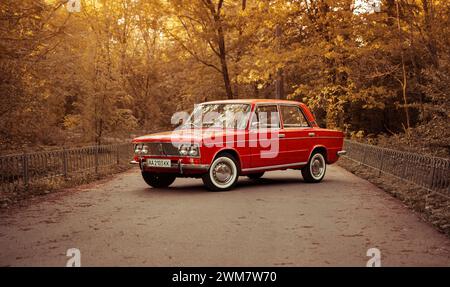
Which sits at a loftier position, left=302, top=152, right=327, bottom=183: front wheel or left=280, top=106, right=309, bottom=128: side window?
left=280, top=106, right=309, bottom=128: side window

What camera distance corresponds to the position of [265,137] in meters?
11.5

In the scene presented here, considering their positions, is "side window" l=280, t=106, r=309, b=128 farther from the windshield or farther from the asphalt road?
the asphalt road

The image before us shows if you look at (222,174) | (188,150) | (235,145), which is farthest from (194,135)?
(222,174)

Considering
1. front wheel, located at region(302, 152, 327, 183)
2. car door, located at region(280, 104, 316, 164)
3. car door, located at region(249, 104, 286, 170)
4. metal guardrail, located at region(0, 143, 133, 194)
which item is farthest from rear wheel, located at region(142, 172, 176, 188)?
front wheel, located at region(302, 152, 327, 183)

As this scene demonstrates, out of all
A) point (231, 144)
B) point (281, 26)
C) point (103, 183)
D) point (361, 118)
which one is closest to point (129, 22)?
point (281, 26)

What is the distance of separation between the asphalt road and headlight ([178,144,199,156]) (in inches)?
32.9

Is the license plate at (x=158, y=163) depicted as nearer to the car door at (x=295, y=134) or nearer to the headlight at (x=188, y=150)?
the headlight at (x=188, y=150)

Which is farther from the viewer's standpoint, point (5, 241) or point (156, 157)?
point (156, 157)

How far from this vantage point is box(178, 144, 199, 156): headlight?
10.1 meters

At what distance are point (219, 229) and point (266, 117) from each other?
17.1ft

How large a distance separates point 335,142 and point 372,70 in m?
11.0

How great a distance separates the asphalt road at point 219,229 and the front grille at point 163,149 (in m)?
0.83

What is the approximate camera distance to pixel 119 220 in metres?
7.59
